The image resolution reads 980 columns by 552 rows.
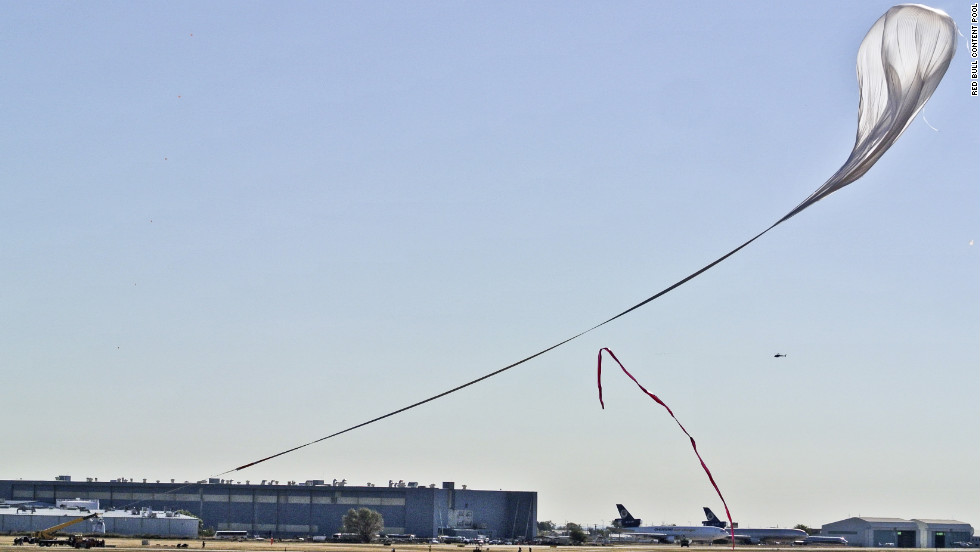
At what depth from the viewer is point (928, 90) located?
871 inches

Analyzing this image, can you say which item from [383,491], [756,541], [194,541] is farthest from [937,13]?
[756,541]

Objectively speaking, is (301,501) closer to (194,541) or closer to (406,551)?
(194,541)

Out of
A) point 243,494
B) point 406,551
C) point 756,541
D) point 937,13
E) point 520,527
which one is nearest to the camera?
point 937,13

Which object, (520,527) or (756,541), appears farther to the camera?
(756,541)

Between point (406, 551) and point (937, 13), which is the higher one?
point (937, 13)

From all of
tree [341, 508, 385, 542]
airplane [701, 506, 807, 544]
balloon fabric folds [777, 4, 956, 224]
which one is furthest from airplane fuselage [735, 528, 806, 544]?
balloon fabric folds [777, 4, 956, 224]

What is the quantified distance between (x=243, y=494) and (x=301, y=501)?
820 cm

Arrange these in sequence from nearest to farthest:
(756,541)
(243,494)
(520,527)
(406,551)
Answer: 1. (406,551)
2. (243,494)
3. (520,527)
4. (756,541)

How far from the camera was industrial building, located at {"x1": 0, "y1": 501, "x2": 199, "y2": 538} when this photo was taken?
5027 inches

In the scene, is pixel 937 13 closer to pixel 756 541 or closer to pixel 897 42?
pixel 897 42

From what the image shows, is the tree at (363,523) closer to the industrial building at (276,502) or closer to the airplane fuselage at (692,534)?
the industrial building at (276,502)

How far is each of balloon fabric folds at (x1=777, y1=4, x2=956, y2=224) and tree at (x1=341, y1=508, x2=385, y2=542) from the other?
437ft

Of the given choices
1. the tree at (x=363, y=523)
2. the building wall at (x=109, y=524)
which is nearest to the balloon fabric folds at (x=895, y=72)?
the building wall at (x=109, y=524)

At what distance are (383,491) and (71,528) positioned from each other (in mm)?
45647
